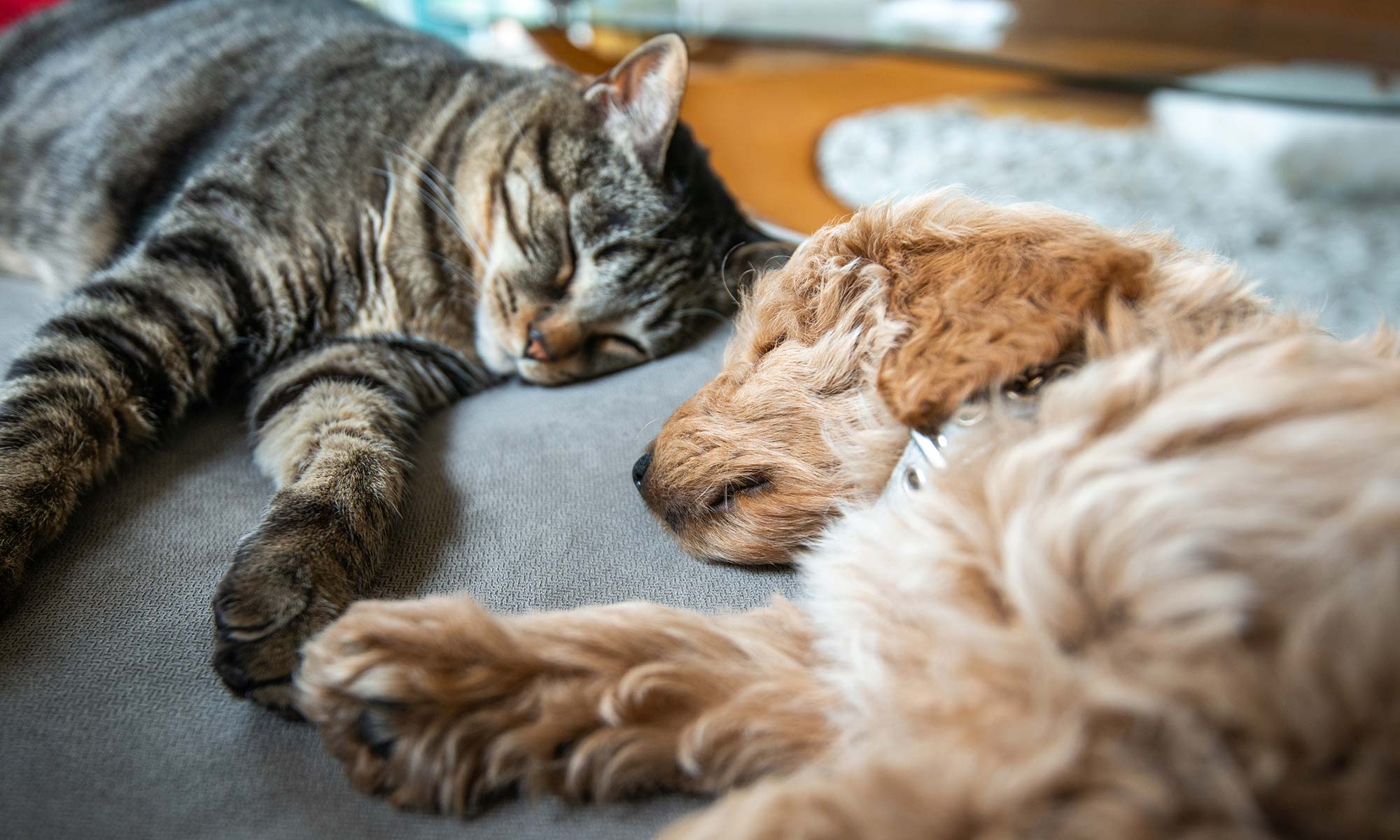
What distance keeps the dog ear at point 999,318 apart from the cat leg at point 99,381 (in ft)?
3.12

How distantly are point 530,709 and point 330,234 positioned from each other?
3.39 ft

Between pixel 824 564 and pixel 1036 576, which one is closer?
pixel 1036 576

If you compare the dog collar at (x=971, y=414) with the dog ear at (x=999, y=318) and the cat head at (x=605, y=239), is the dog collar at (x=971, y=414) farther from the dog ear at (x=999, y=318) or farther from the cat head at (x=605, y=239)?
the cat head at (x=605, y=239)

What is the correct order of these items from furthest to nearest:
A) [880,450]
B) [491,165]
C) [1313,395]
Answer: [491,165], [880,450], [1313,395]

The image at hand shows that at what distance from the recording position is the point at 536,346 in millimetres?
1455

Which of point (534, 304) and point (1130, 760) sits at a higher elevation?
point (1130, 760)

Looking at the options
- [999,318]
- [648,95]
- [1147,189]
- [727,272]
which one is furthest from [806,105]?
[999,318]

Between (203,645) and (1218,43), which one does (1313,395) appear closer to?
(203,645)

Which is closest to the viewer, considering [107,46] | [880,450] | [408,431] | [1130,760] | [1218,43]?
[1130,760]

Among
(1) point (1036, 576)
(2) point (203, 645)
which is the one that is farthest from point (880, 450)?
(2) point (203, 645)

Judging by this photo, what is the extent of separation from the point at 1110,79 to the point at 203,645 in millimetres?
4593

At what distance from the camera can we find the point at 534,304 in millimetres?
1507

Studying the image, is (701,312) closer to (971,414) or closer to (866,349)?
(866,349)

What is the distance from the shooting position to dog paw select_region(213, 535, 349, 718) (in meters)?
0.80
